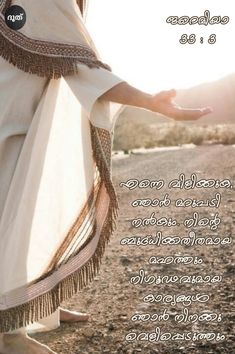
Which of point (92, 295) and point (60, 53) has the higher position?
point (60, 53)

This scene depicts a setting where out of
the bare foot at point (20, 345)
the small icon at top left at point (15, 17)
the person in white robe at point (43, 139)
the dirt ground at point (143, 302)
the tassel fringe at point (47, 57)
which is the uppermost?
the small icon at top left at point (15, 17)

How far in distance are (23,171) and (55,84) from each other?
40 centimetres

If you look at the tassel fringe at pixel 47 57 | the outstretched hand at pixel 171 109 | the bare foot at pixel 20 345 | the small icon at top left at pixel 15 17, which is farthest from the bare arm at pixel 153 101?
the bare foot at pixel 20 345

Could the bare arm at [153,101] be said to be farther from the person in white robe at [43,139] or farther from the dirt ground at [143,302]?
the dirt ground at [143,302]

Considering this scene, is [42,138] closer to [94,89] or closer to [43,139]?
[43,139]

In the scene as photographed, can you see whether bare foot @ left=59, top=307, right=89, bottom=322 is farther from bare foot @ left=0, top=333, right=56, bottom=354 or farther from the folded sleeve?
the folded sleeve

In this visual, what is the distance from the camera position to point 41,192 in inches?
125

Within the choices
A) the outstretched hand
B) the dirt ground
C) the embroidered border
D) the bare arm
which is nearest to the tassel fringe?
the embroidered border

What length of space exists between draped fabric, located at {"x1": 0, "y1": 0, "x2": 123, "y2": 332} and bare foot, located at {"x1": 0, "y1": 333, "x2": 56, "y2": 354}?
98mm

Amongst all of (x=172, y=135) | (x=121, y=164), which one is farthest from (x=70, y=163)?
(x=172, y=135)

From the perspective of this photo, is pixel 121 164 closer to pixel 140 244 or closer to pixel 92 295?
pixel 140 244

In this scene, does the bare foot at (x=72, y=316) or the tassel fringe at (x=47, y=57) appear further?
the bare foot at (x=72, y=316)

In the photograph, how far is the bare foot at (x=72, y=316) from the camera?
376cm

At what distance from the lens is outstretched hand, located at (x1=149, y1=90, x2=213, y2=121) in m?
2.82
